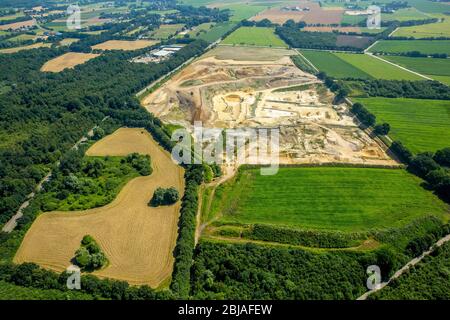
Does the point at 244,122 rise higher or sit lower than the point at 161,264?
higher

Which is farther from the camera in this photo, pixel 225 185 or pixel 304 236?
pixel 225 185

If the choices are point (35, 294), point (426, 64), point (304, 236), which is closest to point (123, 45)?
point (426, 64)

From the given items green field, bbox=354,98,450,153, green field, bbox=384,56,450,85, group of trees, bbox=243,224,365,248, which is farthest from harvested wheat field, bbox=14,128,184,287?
green field, bbox=384,56,450,85

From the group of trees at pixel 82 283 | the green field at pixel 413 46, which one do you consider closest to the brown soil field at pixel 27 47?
the group of trees at pixel 82 283

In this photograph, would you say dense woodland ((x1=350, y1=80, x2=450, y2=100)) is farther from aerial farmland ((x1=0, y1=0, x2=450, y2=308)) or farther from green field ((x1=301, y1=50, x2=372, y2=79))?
green field ((x1=301, y1=50, x2=372, y2=79))

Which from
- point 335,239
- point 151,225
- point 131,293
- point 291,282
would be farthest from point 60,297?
point 335,239

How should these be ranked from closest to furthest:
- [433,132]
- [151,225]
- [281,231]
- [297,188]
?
1. [281,231]
2. [151,225]
3. [297,188]
4. [433,132]

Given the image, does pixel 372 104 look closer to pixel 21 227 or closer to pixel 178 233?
pixel 178 233

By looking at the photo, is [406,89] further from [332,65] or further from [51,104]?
[51,104]
